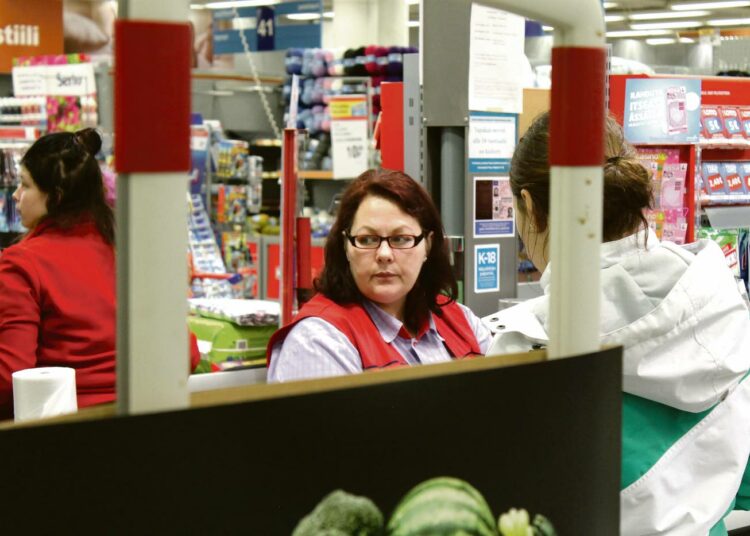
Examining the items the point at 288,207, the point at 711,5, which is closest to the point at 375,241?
the point at 288,207

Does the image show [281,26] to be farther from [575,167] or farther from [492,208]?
[575,167]

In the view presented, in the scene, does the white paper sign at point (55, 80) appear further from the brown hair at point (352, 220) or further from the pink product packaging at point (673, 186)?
the brown hair at point (352, 220)

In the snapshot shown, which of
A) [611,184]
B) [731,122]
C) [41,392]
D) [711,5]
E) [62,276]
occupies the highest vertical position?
[711,5]

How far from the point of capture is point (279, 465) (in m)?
0.77

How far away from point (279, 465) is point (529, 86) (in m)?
3.61

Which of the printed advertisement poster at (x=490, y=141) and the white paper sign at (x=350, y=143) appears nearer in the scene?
the printed advertisement poster at (x=490, y=141)

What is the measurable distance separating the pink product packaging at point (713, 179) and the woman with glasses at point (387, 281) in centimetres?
202

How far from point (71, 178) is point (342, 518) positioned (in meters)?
2.85

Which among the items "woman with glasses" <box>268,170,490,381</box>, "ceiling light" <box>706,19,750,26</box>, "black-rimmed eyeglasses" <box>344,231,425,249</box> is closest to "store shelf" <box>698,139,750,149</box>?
"woman with glasses" <box>268,170,490,381</box>

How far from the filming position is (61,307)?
320cm

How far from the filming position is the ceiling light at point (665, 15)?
22.0 meters

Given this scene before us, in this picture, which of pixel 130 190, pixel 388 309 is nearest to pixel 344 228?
pixel 388 309

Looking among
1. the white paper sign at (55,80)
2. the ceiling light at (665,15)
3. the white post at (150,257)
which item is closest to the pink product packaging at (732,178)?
the white post at (150,257)

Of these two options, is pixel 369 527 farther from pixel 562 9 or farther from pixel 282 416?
pixel 562 9
